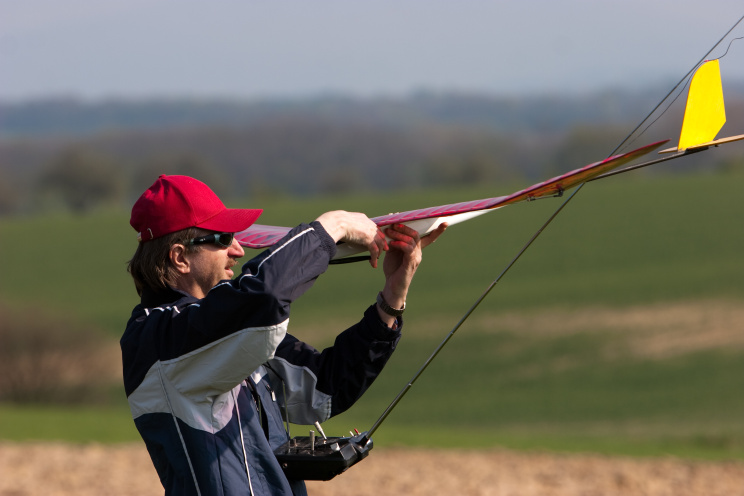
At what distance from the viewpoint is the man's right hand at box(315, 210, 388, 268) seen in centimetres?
247

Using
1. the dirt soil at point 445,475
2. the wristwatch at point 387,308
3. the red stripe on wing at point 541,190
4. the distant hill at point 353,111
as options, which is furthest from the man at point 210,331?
the distant hill at point 353,111

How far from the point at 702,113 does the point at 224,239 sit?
4.04 ft

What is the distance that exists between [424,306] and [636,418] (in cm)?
1103

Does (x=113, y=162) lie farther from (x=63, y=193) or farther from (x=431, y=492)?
(x=431, y=492)

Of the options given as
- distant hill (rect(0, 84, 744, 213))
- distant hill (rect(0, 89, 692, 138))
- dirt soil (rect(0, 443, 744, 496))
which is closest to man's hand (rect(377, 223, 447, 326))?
dirt soil (rect(0, 443, 744, 496))

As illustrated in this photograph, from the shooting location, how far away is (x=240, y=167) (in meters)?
83.2

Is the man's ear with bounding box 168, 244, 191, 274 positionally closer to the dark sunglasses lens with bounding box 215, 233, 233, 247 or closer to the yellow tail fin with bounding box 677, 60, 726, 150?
the dark sunglasses lens with bounding box 215, 233, 233, 247

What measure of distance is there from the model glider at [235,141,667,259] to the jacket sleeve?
31cm

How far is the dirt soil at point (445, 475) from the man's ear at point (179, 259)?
6392 millimetres

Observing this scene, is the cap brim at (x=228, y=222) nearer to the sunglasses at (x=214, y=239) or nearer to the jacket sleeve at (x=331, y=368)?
the sunglasses at (x=214, y=239)

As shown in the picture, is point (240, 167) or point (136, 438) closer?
point (136, 438)

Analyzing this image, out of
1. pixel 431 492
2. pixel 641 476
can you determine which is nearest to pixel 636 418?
pixel 641 476

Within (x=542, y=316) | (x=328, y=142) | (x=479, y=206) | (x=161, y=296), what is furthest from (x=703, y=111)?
(x=328, y=142)

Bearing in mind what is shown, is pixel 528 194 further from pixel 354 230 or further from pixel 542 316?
pixel 542 316
